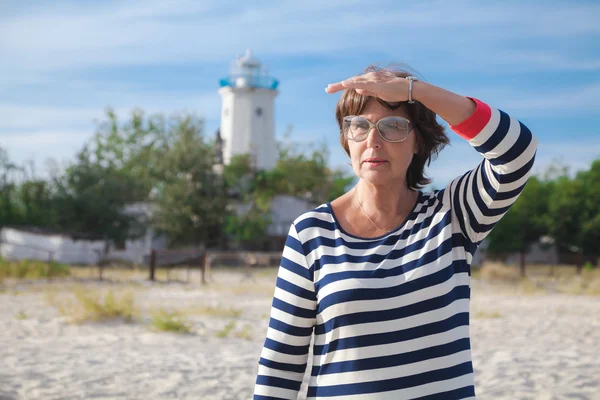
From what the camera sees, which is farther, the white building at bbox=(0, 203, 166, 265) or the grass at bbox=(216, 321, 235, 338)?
the white building at bbox=(0, 203, 166, 265)

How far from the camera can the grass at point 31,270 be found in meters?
18.3

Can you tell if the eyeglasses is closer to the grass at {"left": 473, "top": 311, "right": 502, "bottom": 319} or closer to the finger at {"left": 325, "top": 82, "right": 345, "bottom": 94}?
the finger at {"left": 325, "top": 82, "right": 345, "bottom": 94}

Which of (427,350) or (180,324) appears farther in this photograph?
(180,324)

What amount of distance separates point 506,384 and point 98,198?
27.5m

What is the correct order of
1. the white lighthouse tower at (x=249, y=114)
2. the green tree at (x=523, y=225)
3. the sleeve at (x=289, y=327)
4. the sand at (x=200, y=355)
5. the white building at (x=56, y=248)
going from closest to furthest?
the sleeve at (x=289, y=327) → the sand at (x=200, y=355) → the white building at (x=56, y=248) → the green tree at (x=523, y=225) → the white lighthouse tower at (x=249, y=114)

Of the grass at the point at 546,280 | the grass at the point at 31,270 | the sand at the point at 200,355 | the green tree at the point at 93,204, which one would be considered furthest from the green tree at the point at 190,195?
the sand at the point at 200,355

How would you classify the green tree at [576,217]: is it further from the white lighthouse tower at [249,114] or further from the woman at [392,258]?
the woman at [392,258]

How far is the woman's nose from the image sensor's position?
2.12 m

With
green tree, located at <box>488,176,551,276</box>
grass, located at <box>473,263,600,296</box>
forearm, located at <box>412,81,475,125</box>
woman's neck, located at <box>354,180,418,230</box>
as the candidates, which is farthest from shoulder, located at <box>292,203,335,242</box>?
green tree, located at <box>488,176,551,276</box>

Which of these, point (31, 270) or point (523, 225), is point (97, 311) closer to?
point (31, 270)

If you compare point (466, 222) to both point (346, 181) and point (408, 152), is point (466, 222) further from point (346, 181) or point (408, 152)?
point (346, 181)

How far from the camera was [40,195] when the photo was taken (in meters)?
32.9

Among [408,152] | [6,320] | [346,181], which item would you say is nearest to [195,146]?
[346,181]

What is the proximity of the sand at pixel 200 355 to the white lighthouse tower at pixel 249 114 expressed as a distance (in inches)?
957
